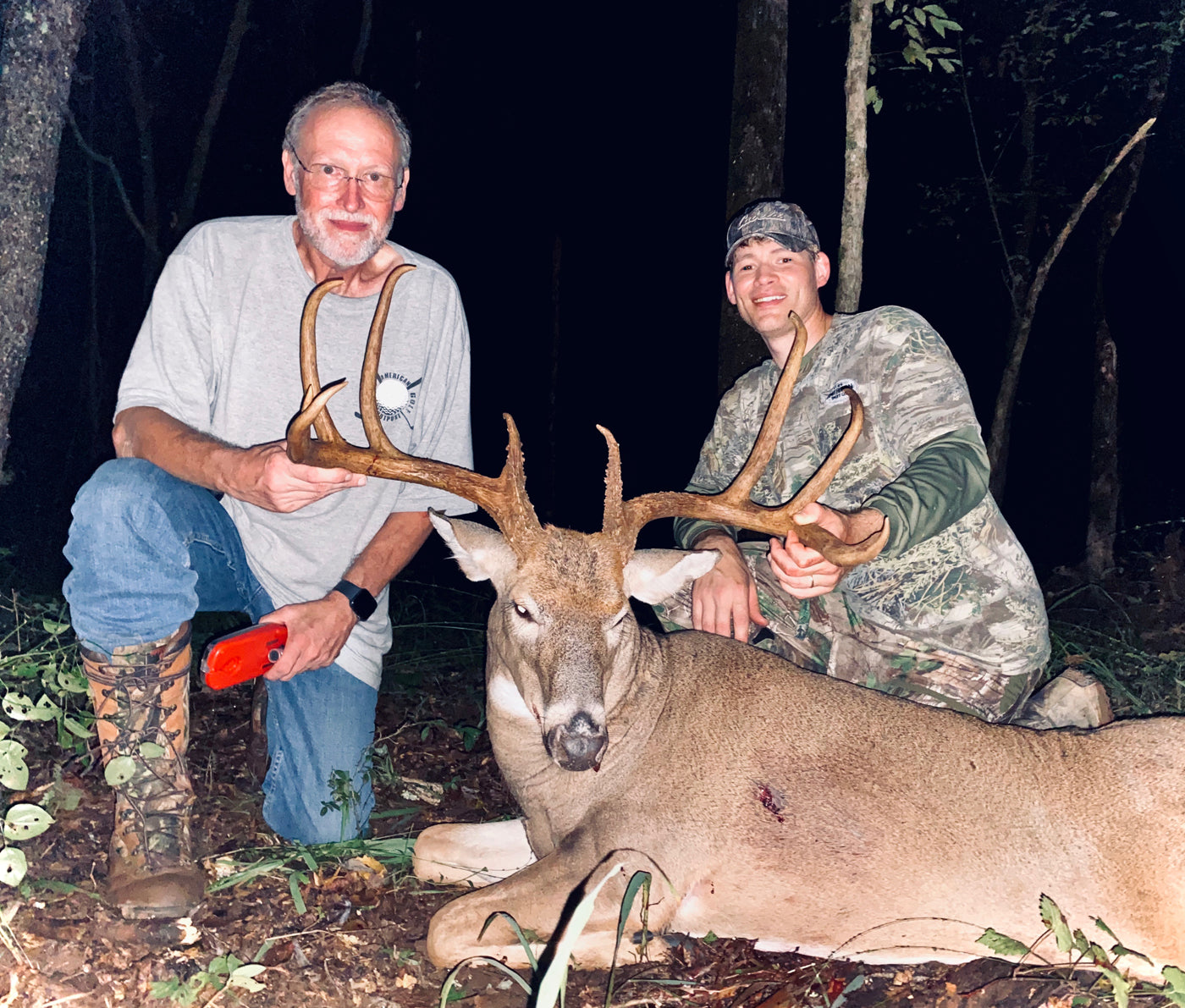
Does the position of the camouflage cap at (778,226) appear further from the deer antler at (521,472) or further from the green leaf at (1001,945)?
the green leaf at (1001,945)

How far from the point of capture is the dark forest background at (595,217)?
50.3 ft

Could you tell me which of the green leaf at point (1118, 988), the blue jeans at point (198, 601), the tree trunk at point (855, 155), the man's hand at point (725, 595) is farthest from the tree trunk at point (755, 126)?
the green leaf at point (1118, 988)

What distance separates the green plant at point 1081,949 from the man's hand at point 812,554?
4.01 ft

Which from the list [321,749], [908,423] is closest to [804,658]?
[908,423]

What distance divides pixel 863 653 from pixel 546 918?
6.34 feet

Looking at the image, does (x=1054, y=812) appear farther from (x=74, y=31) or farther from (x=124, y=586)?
(x=74, y=31)

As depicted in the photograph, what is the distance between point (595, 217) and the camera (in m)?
25.2

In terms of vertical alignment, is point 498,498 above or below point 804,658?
above

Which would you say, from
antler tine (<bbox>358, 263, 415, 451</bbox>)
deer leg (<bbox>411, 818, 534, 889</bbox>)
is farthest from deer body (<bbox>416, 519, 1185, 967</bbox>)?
antler tine (<bbox>358, 263, 415, 451</bbox>)

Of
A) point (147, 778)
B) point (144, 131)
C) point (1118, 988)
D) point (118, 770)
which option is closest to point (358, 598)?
point (147, 778)

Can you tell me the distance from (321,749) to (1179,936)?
125 inches

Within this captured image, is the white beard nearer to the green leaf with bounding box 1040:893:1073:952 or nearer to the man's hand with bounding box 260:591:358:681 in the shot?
the man's hand with bounding box 260:591:358:681

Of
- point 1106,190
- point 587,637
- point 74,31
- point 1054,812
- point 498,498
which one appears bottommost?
point 1054,812

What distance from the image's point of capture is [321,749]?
4363mm
